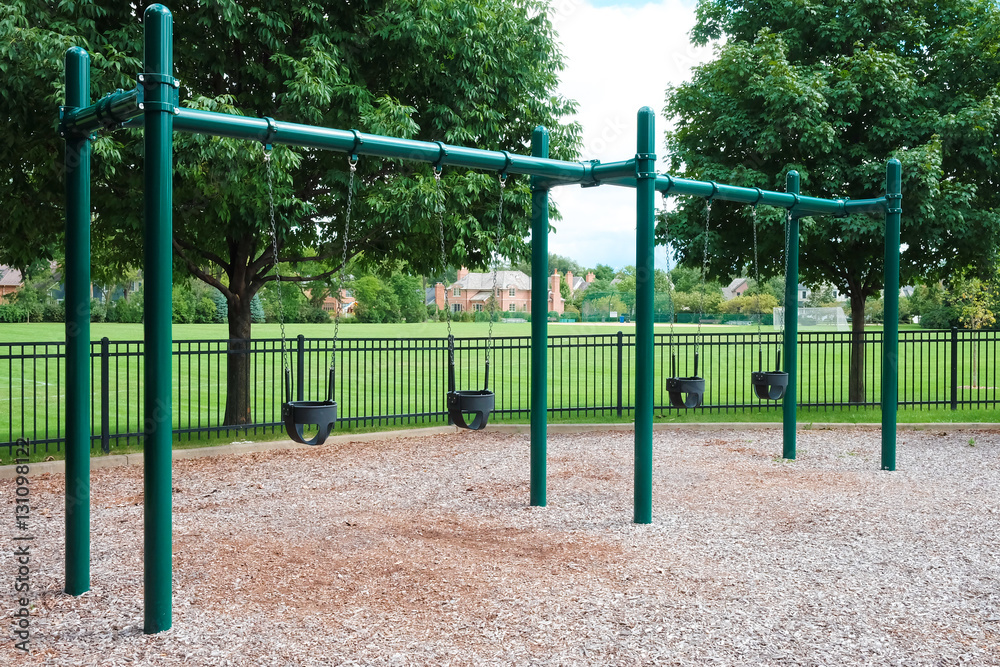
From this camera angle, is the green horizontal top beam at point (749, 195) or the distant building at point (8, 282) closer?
the green horizontal top beam at point (749, 195)

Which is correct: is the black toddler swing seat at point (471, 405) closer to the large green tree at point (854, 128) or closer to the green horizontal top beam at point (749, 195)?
the green horizontal top beam at point (749, 195)

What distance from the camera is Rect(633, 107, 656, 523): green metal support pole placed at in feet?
21.0

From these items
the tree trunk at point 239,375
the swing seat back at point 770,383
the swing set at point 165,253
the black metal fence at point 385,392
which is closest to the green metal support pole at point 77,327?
the swing set at point 165,253

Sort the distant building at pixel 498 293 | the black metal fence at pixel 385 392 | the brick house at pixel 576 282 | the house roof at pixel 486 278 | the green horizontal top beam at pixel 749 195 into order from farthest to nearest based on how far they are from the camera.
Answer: the brick house at pixel 576 282, the house roof at pixel 486 278, the distant building at pixel 498 293, the black metal fence at pixel 385 392, the green horizontal top beam at pixel 749 195

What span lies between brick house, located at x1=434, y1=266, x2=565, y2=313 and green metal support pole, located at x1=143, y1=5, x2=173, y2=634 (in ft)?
200

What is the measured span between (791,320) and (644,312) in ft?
11.2

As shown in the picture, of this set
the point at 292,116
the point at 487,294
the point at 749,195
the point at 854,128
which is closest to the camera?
the point at 749,195

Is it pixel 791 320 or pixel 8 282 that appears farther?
pixel 8 282

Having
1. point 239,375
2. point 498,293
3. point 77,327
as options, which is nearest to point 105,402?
point 239,375

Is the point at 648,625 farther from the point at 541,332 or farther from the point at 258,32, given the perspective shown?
the point at 258,32

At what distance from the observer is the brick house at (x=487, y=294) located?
241 ft

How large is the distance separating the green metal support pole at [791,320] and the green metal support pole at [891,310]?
91 cm

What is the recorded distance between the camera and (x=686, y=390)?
23.5 ft

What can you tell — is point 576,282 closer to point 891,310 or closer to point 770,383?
point 891,310
